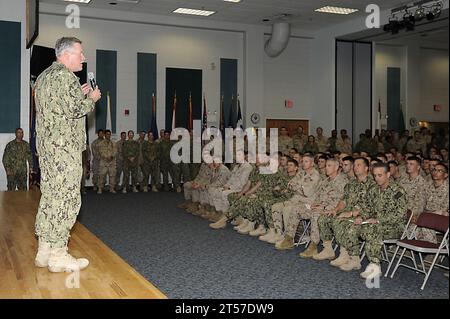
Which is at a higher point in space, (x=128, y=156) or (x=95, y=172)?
(x=128, y=156)

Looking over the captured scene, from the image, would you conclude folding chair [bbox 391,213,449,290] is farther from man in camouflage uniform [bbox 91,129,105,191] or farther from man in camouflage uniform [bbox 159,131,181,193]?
man in camouflage uniform [bbox 91,129,105,191]

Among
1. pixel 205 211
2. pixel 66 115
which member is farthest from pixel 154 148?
pixel 66 115

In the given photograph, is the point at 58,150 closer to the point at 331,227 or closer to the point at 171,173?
the point at 331,227

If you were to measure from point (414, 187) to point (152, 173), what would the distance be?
7417mm

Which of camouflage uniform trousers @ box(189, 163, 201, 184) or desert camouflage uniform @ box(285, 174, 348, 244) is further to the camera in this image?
camouflage uniform trousers @ box(189, 163, 201, 184)

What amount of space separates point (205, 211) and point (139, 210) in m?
1.35

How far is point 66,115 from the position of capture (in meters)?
3.18

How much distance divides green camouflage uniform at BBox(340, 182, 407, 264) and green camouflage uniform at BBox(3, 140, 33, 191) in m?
7.22

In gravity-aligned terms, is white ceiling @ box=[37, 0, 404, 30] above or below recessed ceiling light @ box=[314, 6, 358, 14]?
below

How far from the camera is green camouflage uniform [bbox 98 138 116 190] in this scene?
11016 mm

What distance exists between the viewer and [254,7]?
11.4 m

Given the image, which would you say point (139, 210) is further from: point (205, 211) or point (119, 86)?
point (119, 86)

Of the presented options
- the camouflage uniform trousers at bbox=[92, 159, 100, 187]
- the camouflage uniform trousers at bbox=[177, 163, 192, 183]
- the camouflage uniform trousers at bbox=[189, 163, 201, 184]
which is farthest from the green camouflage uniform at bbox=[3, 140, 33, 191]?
the camouflage uniform trousers at bbox=[189, 163, 201, 184]

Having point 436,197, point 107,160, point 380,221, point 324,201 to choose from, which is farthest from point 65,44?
point 107,160
